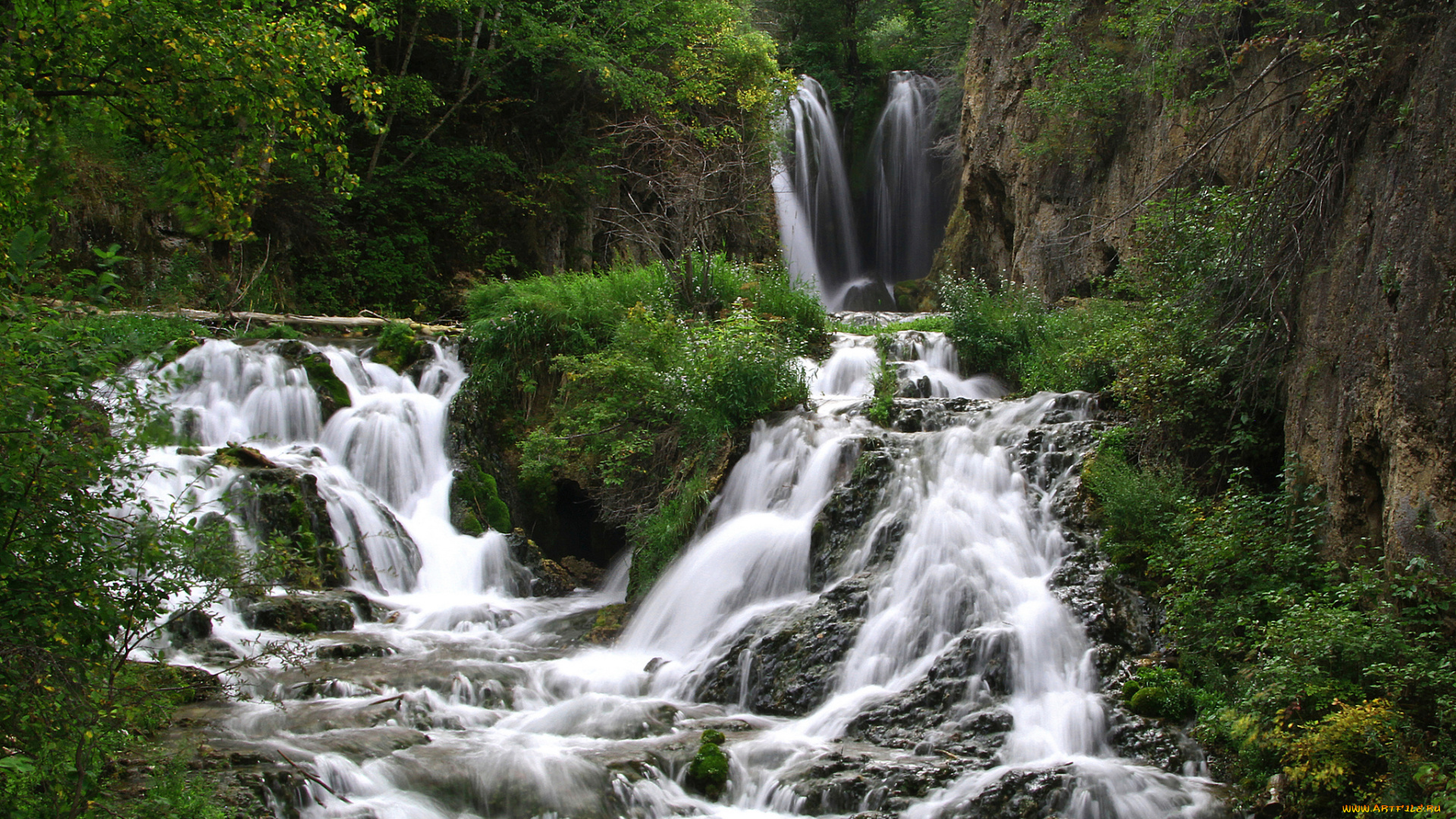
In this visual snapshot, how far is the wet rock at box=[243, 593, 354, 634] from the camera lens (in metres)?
8.52

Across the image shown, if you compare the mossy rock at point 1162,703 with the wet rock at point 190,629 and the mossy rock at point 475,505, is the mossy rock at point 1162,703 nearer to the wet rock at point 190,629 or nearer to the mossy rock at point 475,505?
the wet rock at point 190,629

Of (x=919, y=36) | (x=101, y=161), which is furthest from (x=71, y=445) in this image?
(x=919, y=36)

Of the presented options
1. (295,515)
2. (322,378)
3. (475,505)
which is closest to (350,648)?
(295,515)

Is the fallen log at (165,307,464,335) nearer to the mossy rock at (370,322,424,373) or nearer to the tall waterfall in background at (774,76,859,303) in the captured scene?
the mossy rock at (370,322,424,373)

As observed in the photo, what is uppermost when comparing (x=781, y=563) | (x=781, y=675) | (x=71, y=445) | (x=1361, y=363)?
(x=1361, y=363)

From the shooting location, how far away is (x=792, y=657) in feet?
24.1

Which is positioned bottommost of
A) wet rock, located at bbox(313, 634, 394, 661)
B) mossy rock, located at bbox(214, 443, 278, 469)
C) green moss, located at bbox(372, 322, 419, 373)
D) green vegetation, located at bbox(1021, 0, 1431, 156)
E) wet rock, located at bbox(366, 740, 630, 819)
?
wet rock, located at bbox(366, 740, 630, 819)

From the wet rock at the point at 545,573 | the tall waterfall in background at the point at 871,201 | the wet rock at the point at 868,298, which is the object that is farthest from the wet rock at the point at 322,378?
the tall waterfall in background at the point at 871,201

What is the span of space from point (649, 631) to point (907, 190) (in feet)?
61.0

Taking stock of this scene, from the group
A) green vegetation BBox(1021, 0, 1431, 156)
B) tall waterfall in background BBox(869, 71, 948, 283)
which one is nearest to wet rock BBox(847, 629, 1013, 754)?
green vegetation BBox(1021, 0, 1431, 156)

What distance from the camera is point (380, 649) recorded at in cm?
827

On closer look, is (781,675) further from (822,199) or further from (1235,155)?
(822,199)

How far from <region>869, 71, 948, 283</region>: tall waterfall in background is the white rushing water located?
40.8ft

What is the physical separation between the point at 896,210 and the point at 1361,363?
63.2ft
